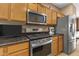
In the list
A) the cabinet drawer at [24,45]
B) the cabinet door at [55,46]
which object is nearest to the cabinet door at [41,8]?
the cabinet door at [55,46]

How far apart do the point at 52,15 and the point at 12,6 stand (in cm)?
242

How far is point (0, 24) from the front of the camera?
2686 mm

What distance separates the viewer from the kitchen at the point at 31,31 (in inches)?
94.4

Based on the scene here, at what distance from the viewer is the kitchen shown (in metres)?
2.40

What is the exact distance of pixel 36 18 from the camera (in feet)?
11.9

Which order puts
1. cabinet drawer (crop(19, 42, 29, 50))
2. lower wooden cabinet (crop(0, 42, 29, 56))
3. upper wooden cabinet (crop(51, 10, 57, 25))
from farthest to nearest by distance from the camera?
upper wooden cabinet (crop(51, 10, 57, 25))
cabinet drawer (crop(19, 42, 29, 50))
lower wooden cabinet (crop(0, 42, 29, 56))

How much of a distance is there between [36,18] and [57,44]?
1470mm

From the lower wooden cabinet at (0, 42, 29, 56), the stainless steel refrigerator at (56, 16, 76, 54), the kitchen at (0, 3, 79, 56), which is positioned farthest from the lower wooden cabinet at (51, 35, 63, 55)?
the lower wooden cabinet at (0, 42, 29, 56)

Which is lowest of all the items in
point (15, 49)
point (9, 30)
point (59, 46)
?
point (59, 46)

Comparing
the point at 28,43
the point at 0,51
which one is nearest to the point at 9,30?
the point at 28,43

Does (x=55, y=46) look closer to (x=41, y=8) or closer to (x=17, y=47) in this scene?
(x=41, y=8)

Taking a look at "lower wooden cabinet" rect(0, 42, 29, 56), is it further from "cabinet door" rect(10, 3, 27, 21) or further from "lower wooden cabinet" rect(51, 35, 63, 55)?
"lower wooden cabinet" rect(51, 35, 63, 55)

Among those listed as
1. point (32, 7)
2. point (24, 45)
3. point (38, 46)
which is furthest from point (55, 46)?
point (24, 45)

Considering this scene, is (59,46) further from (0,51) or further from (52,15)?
(0,51)
